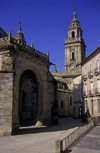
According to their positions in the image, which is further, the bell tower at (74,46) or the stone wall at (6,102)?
the bell tower at (74,46)

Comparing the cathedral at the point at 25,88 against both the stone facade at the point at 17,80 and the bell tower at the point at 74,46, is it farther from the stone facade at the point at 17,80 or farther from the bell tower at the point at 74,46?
the bell tower at the point at 74,46

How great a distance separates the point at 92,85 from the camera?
27703 mm

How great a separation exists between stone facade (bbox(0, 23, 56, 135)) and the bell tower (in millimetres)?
33114

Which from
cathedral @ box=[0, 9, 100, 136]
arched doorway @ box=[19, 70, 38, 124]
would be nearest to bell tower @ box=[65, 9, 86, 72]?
cathedral @ box=[0, 9, 100, 136]

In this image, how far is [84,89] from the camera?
30.1m

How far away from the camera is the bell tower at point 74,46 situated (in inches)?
2122

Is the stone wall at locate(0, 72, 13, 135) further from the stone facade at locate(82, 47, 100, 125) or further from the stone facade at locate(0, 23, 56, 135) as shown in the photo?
the stone facade at locate(82, 47, 100, 125)

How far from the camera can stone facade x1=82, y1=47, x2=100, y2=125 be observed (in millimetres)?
25978

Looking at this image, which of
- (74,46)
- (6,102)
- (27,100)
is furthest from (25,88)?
(74,46)

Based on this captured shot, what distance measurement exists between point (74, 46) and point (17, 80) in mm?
41701

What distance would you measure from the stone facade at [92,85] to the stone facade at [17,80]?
8.10 metres

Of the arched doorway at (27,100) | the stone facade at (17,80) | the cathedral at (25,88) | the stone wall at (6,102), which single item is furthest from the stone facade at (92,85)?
the stone wall at (6,102)

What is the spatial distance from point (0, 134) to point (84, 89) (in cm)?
1961

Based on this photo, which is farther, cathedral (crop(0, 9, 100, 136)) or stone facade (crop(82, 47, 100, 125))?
stone facade (crop(82, 47, 100, 125))
